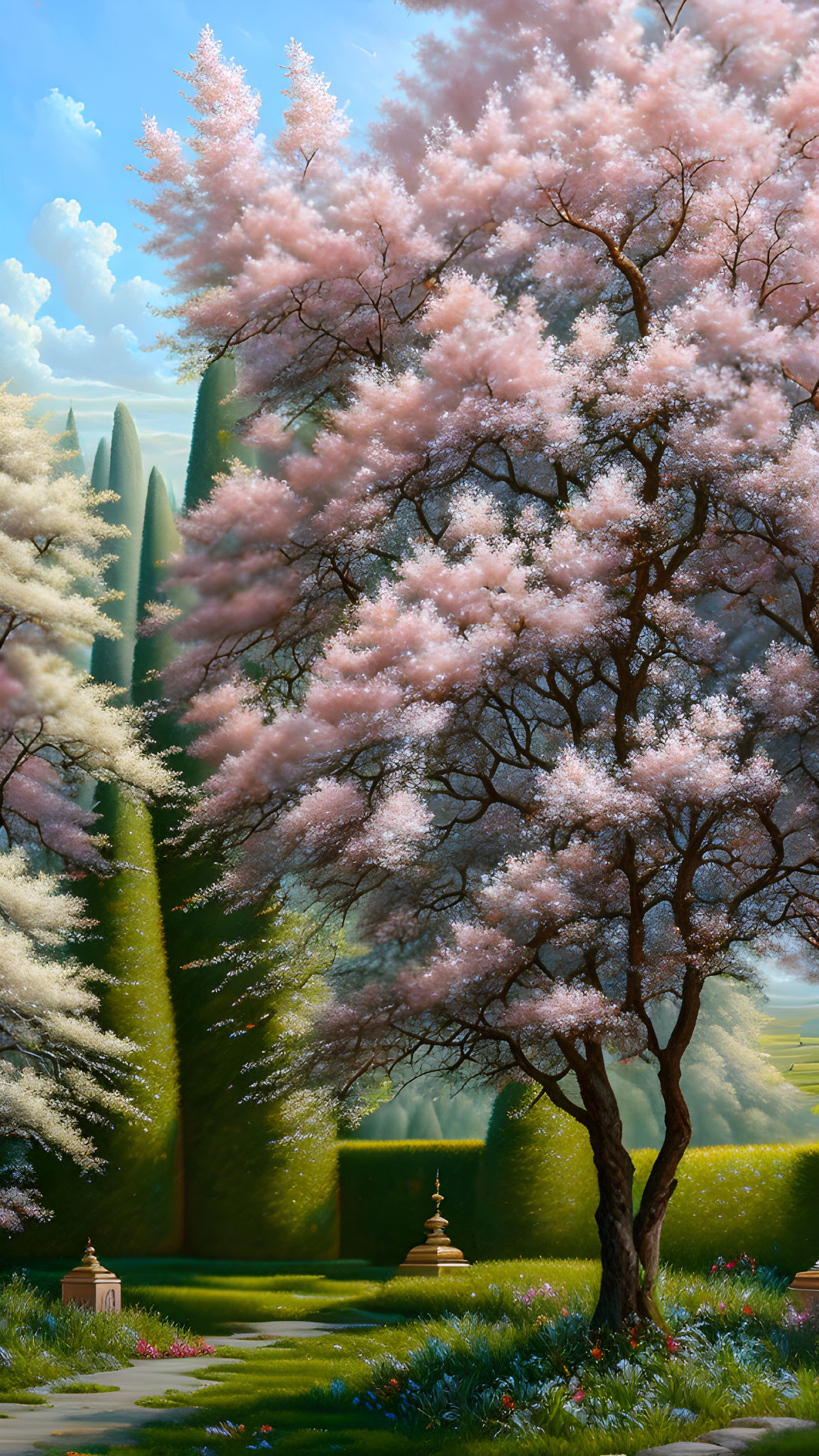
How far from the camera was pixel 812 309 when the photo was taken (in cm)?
876

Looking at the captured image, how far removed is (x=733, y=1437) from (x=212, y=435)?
15.4 metres

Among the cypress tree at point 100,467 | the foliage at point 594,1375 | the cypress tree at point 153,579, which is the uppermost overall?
the cypress tree at point 100,467

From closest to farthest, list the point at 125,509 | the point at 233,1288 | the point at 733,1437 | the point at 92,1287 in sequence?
the point at 733,1437
the point at 92,1287
the point at 233,1288
the point at 125,509

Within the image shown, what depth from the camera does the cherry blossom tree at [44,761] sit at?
1305cm

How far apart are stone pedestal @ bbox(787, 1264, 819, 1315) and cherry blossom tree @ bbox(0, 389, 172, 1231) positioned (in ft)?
23.0

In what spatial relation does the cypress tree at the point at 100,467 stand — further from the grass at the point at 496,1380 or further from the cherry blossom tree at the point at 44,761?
the grass at the point at 496,1380

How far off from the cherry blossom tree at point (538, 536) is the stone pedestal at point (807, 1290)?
1.93 m

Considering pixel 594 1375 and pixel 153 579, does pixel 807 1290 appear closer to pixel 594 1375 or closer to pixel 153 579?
pixel 594 1375

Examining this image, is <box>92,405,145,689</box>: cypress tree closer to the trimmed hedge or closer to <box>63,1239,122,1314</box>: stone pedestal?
the trimmed hedge

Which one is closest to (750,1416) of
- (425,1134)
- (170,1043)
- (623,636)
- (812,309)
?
(623,636)

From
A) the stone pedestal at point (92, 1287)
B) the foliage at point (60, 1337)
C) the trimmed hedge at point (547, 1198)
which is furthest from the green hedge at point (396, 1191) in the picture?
the stone pedestal at point (92, 1287)

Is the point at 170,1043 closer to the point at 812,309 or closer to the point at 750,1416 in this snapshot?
the point at 750,1416

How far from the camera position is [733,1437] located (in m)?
6.38

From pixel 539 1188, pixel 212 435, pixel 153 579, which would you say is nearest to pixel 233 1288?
pixel 539 1188
